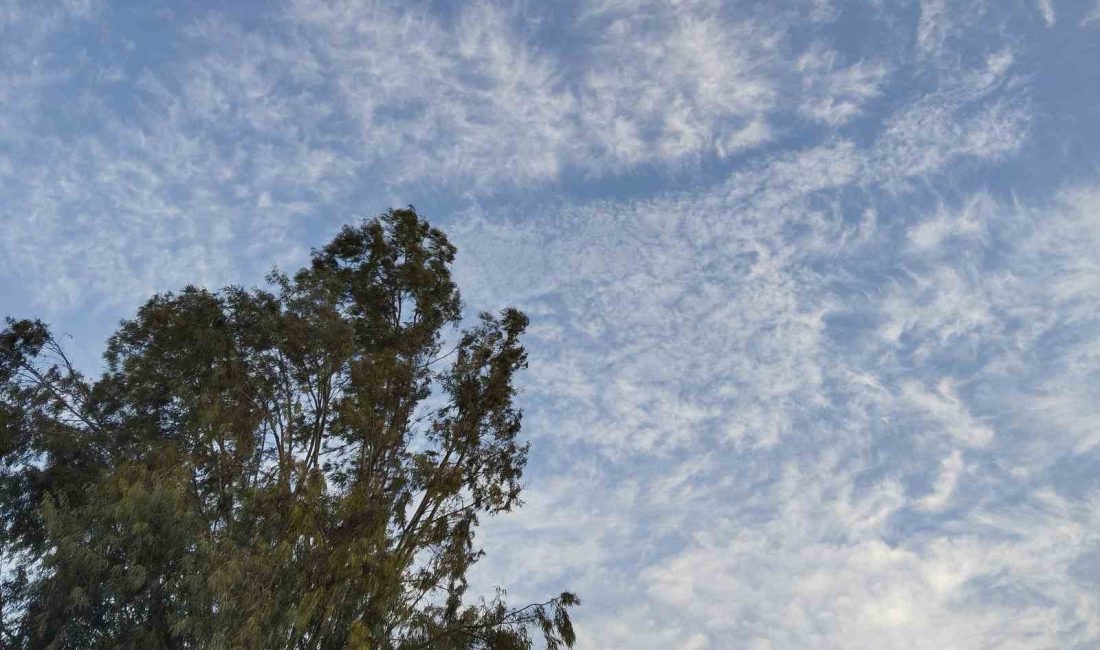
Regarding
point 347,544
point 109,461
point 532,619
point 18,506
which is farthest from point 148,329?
point 532,619

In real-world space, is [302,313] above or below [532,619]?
above

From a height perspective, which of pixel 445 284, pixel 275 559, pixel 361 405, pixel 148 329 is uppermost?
pixel 445 284

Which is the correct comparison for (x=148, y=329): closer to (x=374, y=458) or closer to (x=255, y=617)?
(x=374, y=458)

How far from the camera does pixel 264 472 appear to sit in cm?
1556

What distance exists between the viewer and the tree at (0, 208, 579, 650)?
12344mm

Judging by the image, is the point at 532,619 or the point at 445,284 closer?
the point at 532,619

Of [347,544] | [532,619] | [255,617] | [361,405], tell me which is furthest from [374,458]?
[255,617]

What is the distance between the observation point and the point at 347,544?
14109mm

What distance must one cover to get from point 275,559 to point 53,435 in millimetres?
7896

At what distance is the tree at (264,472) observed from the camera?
12344 millimetres

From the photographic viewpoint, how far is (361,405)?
17.2 m

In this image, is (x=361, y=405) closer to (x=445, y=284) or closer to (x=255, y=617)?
(x=445, y=284)

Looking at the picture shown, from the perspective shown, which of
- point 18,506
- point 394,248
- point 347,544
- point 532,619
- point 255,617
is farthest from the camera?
point 394,248

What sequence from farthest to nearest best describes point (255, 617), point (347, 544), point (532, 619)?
point (532, 619) < point (347, 544) < point (255, 617)
